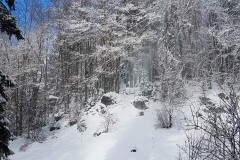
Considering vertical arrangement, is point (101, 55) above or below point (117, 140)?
above

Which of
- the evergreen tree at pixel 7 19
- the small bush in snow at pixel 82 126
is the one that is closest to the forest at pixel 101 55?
the small bush in snow at pixel 82 126

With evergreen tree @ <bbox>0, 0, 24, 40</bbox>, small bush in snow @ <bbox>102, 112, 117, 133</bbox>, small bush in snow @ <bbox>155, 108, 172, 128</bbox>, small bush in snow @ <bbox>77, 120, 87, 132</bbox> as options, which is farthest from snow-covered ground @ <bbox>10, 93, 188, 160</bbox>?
evergreen tree @ <bbox>0, 0, 24, 40</bbox>

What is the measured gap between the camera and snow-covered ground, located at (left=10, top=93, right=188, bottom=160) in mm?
8766

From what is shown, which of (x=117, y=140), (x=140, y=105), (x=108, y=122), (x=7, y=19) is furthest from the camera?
(x=140, y=105)

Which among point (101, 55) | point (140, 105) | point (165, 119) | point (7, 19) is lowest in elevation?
point (165, 119)

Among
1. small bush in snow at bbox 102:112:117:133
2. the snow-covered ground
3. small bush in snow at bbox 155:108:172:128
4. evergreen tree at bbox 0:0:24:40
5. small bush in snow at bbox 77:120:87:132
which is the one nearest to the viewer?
evergreen tree at bbox 0:0:24:40

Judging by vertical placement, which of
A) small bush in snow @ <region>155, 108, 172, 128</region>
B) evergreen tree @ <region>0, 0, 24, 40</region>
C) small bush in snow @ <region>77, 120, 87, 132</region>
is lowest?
small bush in snow @ <region>77, 120, 87, 132</region>

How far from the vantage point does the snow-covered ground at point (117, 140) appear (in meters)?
8.77

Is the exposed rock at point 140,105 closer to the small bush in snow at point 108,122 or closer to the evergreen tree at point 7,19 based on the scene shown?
the small bush in snow at point 108,122

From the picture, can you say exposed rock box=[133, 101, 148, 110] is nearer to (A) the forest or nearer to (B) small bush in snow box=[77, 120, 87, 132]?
(A) the forest

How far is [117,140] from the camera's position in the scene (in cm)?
1031

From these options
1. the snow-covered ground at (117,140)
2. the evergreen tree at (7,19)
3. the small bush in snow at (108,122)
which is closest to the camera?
the evergreen tree at (7,19)

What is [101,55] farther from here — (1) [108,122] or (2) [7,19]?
(2) [7,19]

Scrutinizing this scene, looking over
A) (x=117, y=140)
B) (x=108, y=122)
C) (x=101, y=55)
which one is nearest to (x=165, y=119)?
(x=117, y=140)
